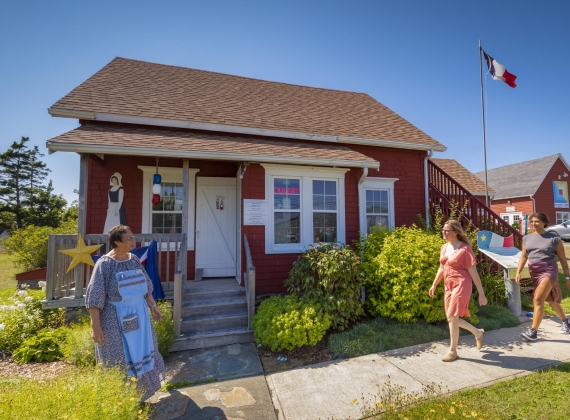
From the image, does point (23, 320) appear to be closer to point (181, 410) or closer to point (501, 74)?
point (181, 410)

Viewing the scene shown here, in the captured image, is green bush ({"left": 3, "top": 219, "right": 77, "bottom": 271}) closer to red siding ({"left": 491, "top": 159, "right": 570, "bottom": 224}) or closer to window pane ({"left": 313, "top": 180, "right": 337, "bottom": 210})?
window pane ({"left": 313, "top": 180, "right": 337, "bottom": 210})

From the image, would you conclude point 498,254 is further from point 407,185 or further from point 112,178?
point 112,178

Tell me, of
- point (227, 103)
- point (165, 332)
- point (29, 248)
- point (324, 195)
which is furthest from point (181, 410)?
point (29, 248)

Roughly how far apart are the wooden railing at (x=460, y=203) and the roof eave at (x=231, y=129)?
94 centimetres

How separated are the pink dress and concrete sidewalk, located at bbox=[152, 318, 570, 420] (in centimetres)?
79

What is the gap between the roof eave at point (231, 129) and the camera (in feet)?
19.9

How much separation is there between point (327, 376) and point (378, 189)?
527 cm

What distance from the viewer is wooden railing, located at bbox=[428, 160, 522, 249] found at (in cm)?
710

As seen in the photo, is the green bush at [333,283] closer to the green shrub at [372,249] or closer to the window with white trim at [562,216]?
the green shrub at [372,249]

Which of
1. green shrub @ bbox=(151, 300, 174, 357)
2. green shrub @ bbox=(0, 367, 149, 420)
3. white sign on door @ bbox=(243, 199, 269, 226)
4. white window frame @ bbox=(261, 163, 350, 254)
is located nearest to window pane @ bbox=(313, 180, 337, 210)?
white window frame @ bbox=(261, 163, 350, 254)

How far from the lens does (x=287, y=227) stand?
6355mm

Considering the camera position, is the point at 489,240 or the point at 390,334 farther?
the point at 489,240

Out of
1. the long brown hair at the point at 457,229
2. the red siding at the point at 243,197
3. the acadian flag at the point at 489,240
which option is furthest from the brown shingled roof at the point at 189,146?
the long brown hair at the point at 457,229

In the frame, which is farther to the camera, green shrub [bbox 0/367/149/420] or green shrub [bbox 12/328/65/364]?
green shrub [bbox 12/328/65/364]
